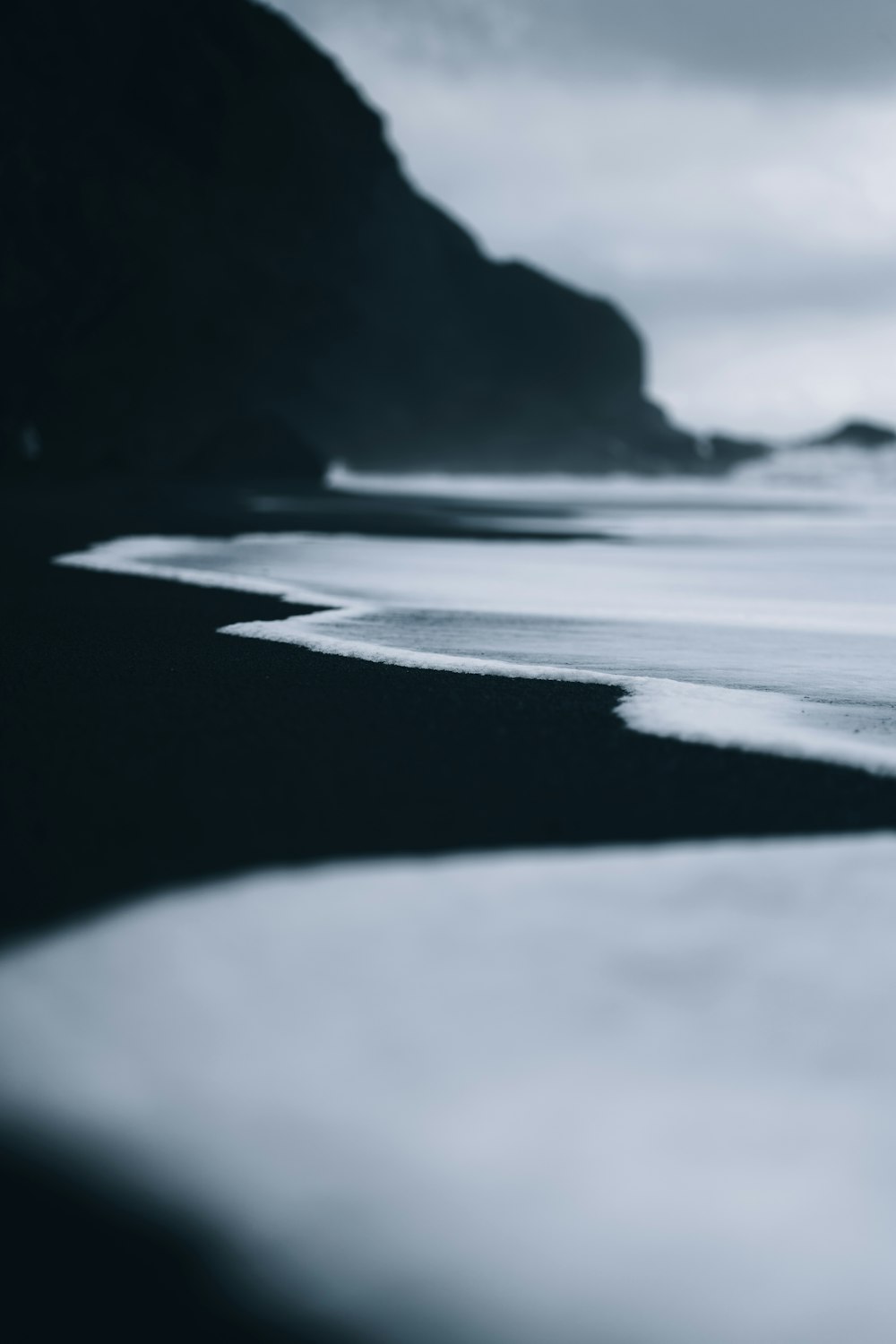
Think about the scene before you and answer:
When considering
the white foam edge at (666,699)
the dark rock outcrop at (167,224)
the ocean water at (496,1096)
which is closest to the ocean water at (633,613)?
the white foam edge at (666,699)

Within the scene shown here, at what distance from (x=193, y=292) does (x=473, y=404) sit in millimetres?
74974

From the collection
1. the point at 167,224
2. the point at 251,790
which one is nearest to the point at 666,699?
the point at 251,790

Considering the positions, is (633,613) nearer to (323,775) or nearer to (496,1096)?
(323,775)

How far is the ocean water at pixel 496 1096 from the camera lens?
4.35 feet

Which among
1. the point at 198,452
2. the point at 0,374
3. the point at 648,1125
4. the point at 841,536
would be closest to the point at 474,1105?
the point at 648,1125

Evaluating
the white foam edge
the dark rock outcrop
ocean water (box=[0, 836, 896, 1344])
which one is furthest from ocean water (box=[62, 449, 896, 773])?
the dark rock outcrop

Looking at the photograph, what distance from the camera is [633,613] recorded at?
603 cm

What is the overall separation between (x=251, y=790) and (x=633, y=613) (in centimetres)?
365

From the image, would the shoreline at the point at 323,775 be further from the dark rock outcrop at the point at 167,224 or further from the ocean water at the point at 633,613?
the dark rock outcrop at the point at 167,224

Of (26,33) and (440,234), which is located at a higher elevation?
(440,234)

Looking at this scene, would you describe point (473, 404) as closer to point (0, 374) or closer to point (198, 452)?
point (198, 452)

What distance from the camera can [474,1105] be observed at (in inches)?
59.1

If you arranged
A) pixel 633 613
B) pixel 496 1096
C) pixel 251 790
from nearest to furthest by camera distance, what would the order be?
pixel 496 1096, pixel 251 790, pixel 633 613

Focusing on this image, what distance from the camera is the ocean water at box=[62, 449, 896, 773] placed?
3.62 metres
